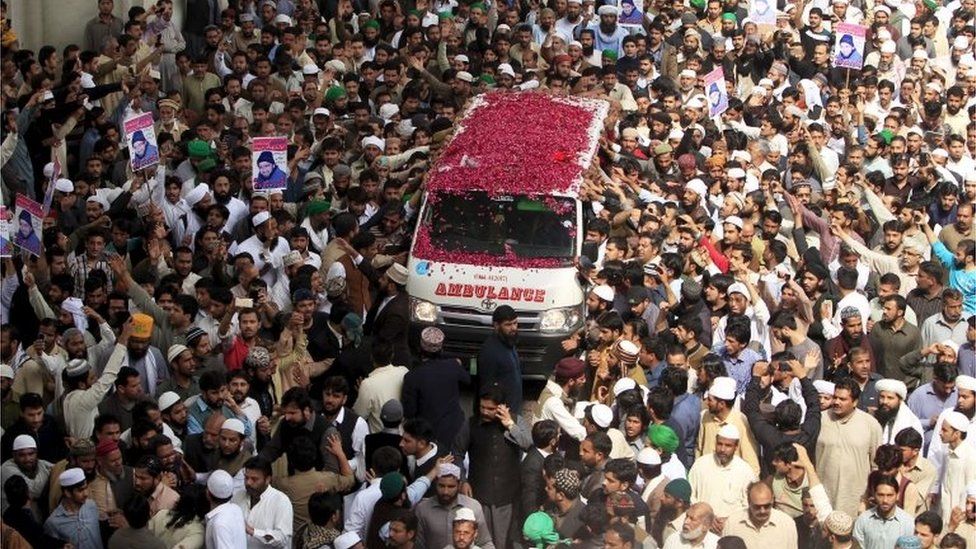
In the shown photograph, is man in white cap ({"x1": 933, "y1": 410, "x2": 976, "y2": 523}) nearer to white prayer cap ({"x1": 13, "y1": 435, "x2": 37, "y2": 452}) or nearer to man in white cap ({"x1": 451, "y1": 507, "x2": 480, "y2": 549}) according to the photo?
man in white cap ({"x1": 451, "y1": 507, "x2": 480, "y2": 549})

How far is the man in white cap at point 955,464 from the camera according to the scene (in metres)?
15.0

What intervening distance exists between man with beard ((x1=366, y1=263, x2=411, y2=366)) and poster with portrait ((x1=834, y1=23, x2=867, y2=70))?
8661 mm

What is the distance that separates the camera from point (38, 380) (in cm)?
1609

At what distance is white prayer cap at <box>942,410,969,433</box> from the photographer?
15094 millimetres

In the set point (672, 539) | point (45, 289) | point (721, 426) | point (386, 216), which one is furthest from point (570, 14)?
point (672, 539)

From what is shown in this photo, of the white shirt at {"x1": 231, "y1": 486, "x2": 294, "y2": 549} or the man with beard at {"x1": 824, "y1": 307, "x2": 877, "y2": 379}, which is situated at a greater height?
the white shirt at {"x1": 231, "y1": 486, "x2": 294, "y2": 549}

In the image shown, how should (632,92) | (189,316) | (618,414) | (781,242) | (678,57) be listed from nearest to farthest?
(618,414) < (189,316) < (781,242) < (632,92) < (678,57)

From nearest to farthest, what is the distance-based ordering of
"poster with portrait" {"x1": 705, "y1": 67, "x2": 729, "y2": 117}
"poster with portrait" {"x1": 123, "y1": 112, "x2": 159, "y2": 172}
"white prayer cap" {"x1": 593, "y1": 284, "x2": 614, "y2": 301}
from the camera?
"white prayer cap" {"x1": 593, "y1": 284, "x2": 614, "y2": 301} → "poster with portrait" {"x1": 123, "y1": 112, "x2": 159, "y2": 172} → "poster with portrait" {"x1": 705, "y1": 67, "x2": 729, "y2": 117}

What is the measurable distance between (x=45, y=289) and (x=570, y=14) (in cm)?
1089

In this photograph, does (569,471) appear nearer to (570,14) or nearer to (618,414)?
(618,414)

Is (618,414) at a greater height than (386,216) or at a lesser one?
greater

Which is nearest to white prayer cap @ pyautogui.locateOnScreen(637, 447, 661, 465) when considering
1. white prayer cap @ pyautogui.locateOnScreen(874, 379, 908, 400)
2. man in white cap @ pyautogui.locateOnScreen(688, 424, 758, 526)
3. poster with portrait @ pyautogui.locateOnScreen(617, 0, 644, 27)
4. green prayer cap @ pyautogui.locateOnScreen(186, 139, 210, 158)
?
man in white cap @ pyautogui.locateOnScreen(688, 424, 758, 526)

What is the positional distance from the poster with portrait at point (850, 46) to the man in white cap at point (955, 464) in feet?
36.6

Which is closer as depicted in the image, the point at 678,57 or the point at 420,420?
the point at 420,420
